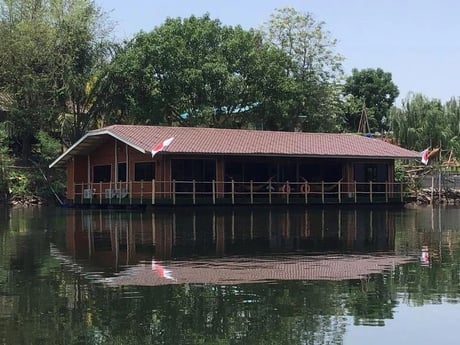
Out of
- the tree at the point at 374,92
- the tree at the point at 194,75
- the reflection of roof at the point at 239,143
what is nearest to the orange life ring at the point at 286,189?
the reflection of roof at the point at 239,143

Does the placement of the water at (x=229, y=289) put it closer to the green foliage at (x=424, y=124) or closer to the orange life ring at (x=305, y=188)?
the orange life ring at (x=305, y=188)

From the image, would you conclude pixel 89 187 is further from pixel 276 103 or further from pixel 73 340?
pixel 73 340

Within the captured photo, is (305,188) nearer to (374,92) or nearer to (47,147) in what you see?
(47,147)

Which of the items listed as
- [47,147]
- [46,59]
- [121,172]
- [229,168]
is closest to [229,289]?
[229,168]

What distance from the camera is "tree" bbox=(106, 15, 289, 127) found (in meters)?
43.5

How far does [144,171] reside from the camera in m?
33.7

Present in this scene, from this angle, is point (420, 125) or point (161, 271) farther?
point (420, 125)

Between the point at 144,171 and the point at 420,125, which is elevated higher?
the point at 420,125

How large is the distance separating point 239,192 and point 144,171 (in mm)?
4565

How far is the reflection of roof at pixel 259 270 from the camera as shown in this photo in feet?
33.0

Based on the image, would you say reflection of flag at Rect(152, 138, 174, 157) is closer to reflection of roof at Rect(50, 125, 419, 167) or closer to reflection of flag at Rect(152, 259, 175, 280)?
reflection of roof at Rect(50, 125, 419, 167)

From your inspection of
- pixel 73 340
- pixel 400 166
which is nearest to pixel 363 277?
pixel 73 340

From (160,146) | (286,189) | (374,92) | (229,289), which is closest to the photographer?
(229,289)

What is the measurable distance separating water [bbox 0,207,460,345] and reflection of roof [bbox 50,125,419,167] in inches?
608
